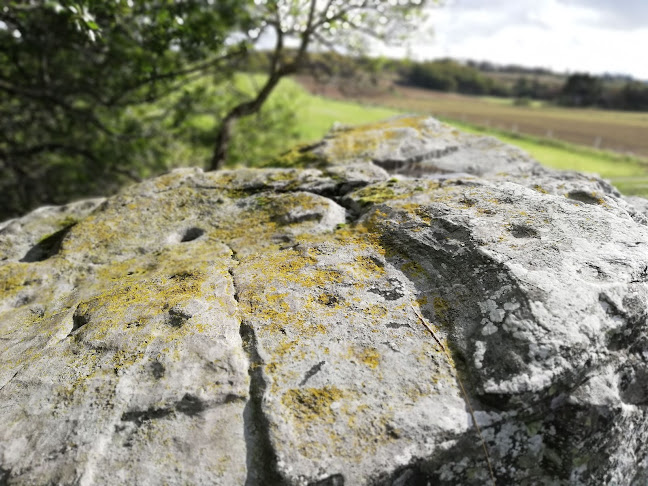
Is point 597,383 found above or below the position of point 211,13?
below

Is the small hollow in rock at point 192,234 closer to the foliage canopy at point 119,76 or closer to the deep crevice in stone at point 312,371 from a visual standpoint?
the deep crevice in stone at point 312,371

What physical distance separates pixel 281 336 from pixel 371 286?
0.76m

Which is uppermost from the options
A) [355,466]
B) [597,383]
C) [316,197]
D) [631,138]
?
[316,197]

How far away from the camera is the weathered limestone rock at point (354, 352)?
2.24m

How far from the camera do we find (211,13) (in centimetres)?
1055

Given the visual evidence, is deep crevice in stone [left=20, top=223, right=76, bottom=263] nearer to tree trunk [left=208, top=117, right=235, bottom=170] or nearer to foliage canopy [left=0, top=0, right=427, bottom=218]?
foliage canopy [left=0, top=0, right=427, bottom=218]

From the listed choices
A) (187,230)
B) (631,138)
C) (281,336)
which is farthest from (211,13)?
(631,138)

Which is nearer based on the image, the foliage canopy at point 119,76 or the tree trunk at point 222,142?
the foliage canopy at point 119,76

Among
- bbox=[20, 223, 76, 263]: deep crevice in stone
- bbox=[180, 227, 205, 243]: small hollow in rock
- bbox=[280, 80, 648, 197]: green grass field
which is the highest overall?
bbox=[180, 227, 205, 243]: small hollow in rock

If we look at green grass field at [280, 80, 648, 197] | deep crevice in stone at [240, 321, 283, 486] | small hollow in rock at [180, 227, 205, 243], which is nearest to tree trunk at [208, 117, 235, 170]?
green grass field at [280, 80, 648, 197]

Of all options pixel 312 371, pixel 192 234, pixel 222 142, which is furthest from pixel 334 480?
pixel 222 142

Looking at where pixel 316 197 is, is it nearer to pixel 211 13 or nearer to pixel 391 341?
pixel 391 341

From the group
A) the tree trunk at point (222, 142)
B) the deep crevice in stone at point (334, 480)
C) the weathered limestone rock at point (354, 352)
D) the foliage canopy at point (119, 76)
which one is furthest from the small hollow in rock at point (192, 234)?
the tree trunk at point (222, 142)

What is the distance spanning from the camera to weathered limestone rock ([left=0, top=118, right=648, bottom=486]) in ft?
7.36
